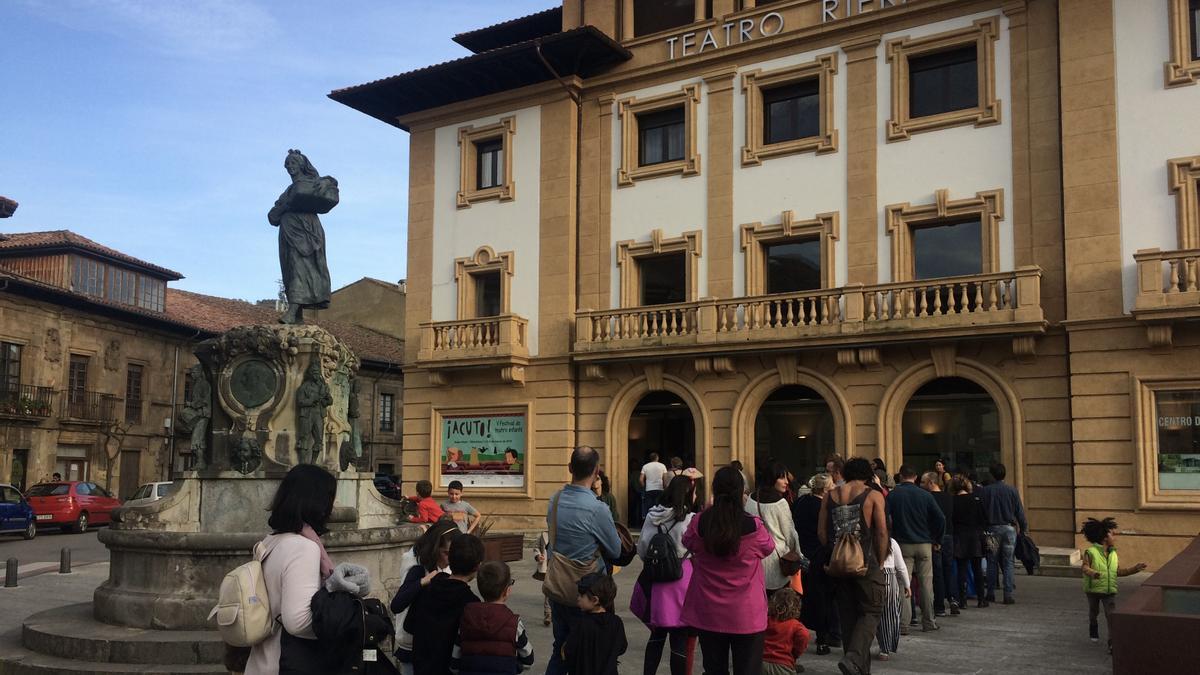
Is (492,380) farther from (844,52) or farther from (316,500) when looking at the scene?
(316,500)

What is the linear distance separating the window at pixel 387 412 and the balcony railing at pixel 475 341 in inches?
954

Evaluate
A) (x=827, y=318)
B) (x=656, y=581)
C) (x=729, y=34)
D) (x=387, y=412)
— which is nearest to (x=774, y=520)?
(x=656, y=581)

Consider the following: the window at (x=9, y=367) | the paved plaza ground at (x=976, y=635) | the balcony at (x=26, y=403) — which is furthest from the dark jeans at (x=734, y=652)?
the window at (x=9, y=367)

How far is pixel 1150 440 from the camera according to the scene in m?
16.9

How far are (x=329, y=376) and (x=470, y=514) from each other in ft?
6.82

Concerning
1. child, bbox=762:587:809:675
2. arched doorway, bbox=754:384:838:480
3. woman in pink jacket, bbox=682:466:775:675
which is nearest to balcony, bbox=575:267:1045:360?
arched doorway, bbox=754:384:838:480

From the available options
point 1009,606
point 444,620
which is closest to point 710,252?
point 1009,606

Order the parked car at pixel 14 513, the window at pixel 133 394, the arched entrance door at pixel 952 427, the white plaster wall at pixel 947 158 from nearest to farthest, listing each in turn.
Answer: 1. the white plaster wall at pixel 947 158
2. the arched entrance door at pixel 952 427
3. the parked car at pixel 14 513
4. the window at pixel 133 394

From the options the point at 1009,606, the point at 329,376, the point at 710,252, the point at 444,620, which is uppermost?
the point at 710,252

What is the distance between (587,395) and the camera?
23031mm

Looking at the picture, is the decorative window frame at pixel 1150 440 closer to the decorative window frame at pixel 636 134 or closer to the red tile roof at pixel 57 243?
the decorative window frame at pixel 636 134

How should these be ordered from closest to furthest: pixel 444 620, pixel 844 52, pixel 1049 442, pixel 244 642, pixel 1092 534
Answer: pixel 244 642
pixel 444 620
pixel 1092 534
pixel 1049 442
pixel 844 52

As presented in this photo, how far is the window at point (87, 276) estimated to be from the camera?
38.2 m

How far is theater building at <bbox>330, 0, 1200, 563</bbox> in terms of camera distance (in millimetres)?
17438
